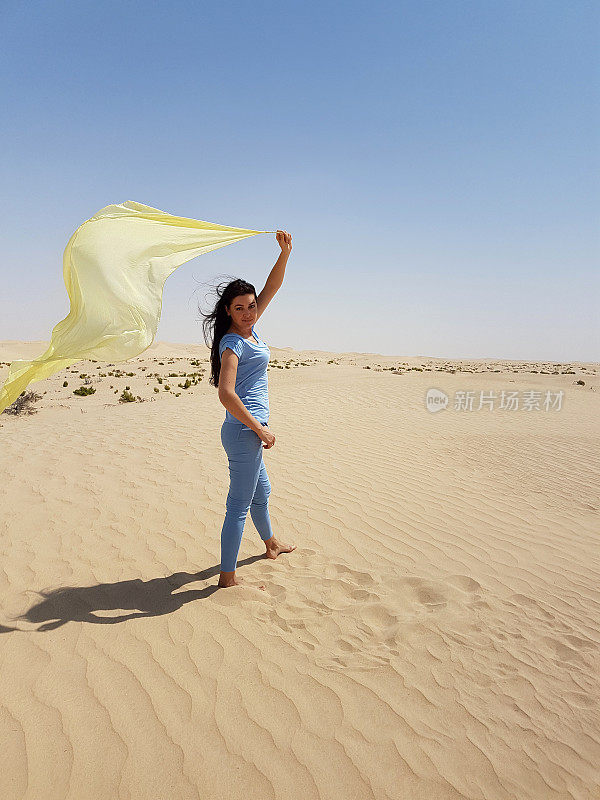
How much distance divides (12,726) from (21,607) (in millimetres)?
1196

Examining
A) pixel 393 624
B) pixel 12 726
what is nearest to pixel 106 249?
pixel 12 726

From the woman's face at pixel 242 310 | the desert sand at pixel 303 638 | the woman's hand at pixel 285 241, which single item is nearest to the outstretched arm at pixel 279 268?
the woman's hand at pixel 285 241

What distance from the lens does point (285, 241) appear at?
155 inches

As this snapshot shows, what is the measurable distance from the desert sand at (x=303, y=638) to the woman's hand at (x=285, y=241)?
2559 mm

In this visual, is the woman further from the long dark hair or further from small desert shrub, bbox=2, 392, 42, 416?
small desert shrub, bbox=2, 392, 42, 416

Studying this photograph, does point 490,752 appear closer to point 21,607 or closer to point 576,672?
point 576,672

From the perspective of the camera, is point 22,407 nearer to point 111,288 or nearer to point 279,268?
point 111,288

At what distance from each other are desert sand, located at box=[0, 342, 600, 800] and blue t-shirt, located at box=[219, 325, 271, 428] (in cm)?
134

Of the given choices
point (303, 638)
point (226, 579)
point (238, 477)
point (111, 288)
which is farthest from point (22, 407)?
point (303, 638)

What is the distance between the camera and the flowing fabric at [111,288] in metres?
3.20

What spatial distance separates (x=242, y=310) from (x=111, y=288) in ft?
2.91

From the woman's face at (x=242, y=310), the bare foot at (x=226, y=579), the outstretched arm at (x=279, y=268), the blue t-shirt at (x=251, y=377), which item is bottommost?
the bare foot at (x=226, y=579)

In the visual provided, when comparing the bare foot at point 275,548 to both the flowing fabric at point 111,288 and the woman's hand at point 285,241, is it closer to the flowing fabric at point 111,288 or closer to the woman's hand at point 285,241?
the flowing fabric at point 111,288

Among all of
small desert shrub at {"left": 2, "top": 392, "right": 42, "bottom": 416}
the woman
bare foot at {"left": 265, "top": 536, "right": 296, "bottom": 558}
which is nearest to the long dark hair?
the woman
